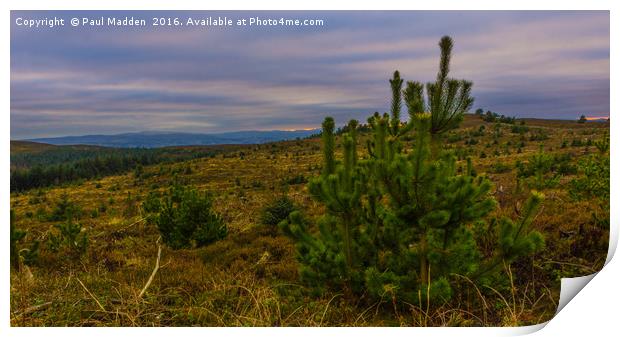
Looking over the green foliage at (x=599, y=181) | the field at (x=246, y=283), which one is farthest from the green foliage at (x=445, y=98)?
the green foliage at (x=599, y=181)

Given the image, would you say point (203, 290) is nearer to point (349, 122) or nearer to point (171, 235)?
point (349, 122)

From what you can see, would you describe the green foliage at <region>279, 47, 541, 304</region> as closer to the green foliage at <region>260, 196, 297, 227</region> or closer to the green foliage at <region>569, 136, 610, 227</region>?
the green foliage at <region>569, 136, 610, 227</region>

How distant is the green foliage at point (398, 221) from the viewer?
11.8 feet

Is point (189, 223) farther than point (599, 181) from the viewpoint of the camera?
Yes

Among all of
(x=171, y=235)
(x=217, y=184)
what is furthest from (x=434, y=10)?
(x=217, y=184)

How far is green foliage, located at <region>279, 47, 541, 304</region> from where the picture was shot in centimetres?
361

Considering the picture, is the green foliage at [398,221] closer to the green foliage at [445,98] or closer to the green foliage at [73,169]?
the green foliage at [445,98]

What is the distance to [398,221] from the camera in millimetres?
3797

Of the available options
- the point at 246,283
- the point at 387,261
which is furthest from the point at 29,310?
the point at 387,261

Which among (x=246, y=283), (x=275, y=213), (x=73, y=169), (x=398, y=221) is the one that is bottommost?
(x=246, y=283)

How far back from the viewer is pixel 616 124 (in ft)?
15.4

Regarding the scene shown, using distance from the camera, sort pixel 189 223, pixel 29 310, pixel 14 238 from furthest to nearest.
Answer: pixel 189 223
pixel 14 238
pixel 29 310

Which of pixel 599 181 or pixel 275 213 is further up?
pixel 599 181

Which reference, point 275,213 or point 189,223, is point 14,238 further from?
point 275,213
